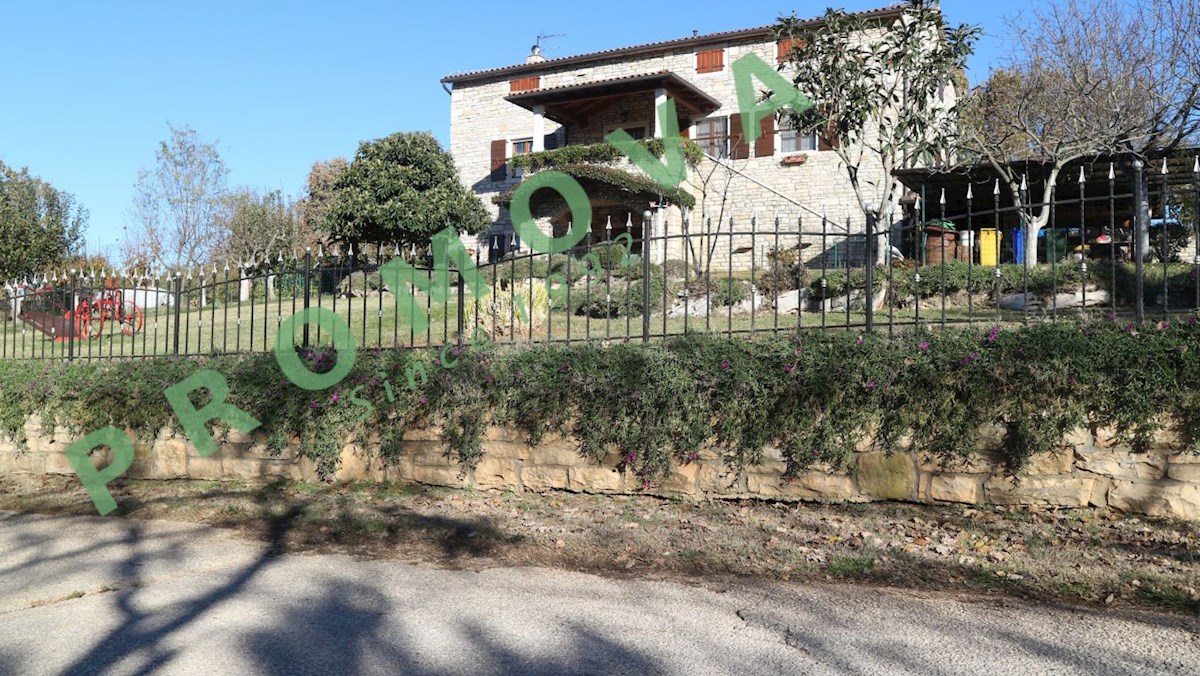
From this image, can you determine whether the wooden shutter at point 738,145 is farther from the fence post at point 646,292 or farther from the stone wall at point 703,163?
the fence post at point 646,292

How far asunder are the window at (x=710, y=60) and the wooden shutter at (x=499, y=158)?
645cm

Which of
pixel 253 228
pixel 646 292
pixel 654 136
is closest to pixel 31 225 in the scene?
pixel 253 228

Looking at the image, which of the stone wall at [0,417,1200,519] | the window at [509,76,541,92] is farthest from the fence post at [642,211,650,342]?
the window at [509,76,541,92]

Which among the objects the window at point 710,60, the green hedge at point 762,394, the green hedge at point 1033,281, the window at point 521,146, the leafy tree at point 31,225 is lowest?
the green hedge at point 762,394

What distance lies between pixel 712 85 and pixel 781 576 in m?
22.2

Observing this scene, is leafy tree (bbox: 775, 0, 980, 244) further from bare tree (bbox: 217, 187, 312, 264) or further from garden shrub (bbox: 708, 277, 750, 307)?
bare tree (bbox: 217, 187, 312, 264)

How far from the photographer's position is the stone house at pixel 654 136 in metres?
21.6

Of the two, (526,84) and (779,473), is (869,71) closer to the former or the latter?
(779,473)

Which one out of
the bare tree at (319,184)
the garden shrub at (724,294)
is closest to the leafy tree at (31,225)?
the bare tree at (319,184)

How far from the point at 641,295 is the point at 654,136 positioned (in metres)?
15.1

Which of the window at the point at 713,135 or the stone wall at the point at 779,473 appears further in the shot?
the window at the point at 713,135

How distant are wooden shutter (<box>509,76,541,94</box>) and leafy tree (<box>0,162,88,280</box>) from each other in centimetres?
1386

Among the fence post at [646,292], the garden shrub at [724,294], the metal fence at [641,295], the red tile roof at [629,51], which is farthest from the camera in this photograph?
the red tile roof at [629,51]

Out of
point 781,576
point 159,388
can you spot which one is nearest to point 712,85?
point 159,388
